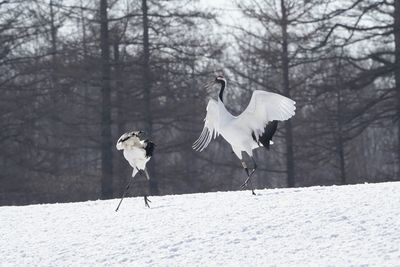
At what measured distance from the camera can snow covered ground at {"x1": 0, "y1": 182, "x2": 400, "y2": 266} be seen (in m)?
8.92

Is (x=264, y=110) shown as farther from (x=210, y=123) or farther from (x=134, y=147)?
(x=134, y=147)

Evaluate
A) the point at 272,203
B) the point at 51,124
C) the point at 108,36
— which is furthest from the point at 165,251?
the point at 51,124

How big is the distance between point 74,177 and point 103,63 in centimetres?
515

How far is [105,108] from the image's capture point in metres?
27.7

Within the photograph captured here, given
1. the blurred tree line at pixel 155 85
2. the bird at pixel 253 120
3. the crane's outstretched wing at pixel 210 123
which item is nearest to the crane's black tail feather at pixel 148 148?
the crane's outstretched wing at pixel 210 123

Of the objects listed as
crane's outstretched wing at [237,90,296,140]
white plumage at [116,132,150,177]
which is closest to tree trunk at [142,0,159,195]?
white plumage at [116,132,150,177]

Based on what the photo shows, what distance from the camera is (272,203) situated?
450 inches

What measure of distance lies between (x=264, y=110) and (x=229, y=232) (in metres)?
3.03

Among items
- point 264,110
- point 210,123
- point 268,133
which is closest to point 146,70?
point 210,123

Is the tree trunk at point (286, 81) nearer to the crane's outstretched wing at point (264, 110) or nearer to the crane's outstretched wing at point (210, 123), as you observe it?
the crane's outstretched wing at point (210, 123)

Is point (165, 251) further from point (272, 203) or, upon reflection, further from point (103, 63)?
point (103, 63)

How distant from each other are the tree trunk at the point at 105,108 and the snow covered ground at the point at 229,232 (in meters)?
14.3

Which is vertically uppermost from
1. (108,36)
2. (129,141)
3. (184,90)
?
(108,36)

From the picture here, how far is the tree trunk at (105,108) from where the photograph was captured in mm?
27375
